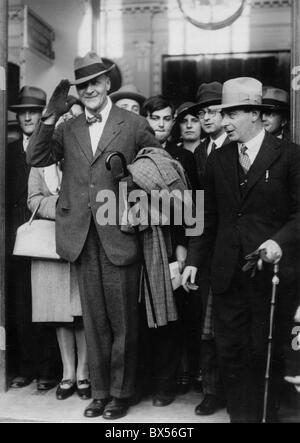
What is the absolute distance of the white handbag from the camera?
4012 millimetres

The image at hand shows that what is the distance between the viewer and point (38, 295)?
4.14 meters

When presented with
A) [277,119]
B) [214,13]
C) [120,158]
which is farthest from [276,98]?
[214,13]

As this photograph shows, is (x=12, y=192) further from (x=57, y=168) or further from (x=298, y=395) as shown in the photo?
(x=298, y=395)

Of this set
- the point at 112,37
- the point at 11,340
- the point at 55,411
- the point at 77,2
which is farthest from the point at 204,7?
the point at 55,411

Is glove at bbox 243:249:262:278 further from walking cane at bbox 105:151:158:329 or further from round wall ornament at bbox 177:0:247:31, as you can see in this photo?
round wall ornament at bbox 177:0:247:31

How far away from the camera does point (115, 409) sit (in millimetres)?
3723

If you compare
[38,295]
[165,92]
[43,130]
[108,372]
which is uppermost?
[165,92]

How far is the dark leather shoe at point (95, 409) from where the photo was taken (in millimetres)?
3721

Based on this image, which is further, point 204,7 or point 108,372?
point 204,7

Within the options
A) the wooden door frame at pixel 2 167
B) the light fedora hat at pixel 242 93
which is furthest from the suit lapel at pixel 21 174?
the light fedora hat at pixel 242 93

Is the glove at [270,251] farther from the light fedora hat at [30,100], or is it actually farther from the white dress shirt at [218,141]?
the light fedora hat at [30,100]

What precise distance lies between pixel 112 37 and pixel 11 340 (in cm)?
559

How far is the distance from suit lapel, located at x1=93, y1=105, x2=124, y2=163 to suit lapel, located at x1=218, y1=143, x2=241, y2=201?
0.69m

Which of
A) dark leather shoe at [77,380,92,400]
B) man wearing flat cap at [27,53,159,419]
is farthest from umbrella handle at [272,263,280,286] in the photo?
dark leather shoe at [77,380,92,400]
